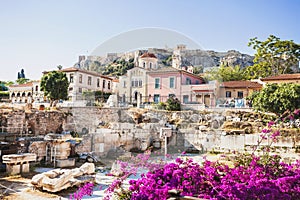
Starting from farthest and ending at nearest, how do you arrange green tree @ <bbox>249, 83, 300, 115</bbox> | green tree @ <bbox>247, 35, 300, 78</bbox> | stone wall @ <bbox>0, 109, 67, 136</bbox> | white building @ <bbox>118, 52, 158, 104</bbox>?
green tree @ <bbox>247, 35, 300, 78</bbox>
green tree @ <bbox>249, 83, 300, 115</bbox>
stone wall @ <bbox>0, 109, 67, 136</bbox>
white building @ <bbox>118, 52, 158, 104</bbox>

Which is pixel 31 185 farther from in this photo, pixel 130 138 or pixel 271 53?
pixel 271 53

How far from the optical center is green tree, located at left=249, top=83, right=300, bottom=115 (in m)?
16.5

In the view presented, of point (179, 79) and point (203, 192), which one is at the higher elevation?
point (179, 79)

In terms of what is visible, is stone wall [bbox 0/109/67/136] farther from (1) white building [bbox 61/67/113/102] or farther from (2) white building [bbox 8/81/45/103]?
(2) white building [bbox 8/81/45/103]

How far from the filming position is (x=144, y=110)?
19016mm

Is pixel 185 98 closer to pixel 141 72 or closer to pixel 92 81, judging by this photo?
pixel 92 81

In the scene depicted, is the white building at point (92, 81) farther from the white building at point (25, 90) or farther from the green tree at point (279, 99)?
the white building at point (25, 90)

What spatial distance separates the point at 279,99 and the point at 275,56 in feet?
71.7

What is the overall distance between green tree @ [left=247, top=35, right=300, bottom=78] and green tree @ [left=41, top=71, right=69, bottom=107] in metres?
24.8

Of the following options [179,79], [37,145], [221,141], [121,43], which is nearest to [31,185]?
[37,145]

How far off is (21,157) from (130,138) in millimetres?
6828

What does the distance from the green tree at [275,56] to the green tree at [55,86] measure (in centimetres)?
2485

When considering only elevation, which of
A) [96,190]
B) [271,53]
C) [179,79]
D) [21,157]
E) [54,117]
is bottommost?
[96,190]

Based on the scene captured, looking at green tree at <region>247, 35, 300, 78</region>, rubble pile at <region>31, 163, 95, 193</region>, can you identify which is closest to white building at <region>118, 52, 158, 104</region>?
rubble pile at <region>31, 163, 95, 193</region>
